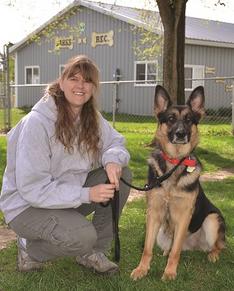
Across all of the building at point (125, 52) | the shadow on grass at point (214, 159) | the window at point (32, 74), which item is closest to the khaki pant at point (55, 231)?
the shadow on grass at point (214, 159)

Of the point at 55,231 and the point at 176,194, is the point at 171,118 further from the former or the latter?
the point at 55,231

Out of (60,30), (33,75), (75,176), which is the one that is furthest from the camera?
(33,75)

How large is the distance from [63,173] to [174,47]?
773 cm

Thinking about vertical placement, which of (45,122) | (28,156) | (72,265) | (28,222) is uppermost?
(45,122)

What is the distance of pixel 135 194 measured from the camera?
7133 millimetres

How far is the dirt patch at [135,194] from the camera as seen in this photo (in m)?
4.98

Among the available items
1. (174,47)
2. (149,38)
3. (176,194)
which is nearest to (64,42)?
(149,38)

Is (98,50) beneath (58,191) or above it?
above

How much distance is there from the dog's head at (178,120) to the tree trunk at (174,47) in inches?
257

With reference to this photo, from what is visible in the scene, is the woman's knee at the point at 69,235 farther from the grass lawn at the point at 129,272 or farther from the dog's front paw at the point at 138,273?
the dog's front paw at the point at 138,273

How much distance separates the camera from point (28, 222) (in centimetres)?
374

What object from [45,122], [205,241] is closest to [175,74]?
[205,241]

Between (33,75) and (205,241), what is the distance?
24514 millimetres

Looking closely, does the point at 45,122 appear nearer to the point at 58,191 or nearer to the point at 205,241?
the point at 58,191
